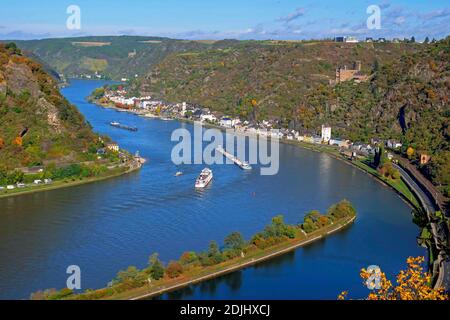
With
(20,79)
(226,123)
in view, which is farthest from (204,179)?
(226,123)

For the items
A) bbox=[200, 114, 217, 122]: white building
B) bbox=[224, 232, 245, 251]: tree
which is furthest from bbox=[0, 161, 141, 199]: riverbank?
bbox=[200, 114, 217, 122]: white building

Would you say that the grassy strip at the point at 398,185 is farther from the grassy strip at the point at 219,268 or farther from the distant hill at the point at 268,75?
the distant hill at the point at 268,75

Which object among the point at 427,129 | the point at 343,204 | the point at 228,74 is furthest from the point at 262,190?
the point at 228,74

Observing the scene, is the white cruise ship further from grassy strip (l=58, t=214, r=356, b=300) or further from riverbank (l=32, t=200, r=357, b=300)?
grassy strip (l=58, t=214, r=356, b=300)

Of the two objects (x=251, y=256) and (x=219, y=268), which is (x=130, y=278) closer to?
(x=219, y=268)

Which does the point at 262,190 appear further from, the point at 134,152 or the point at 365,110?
the point at 365,110
